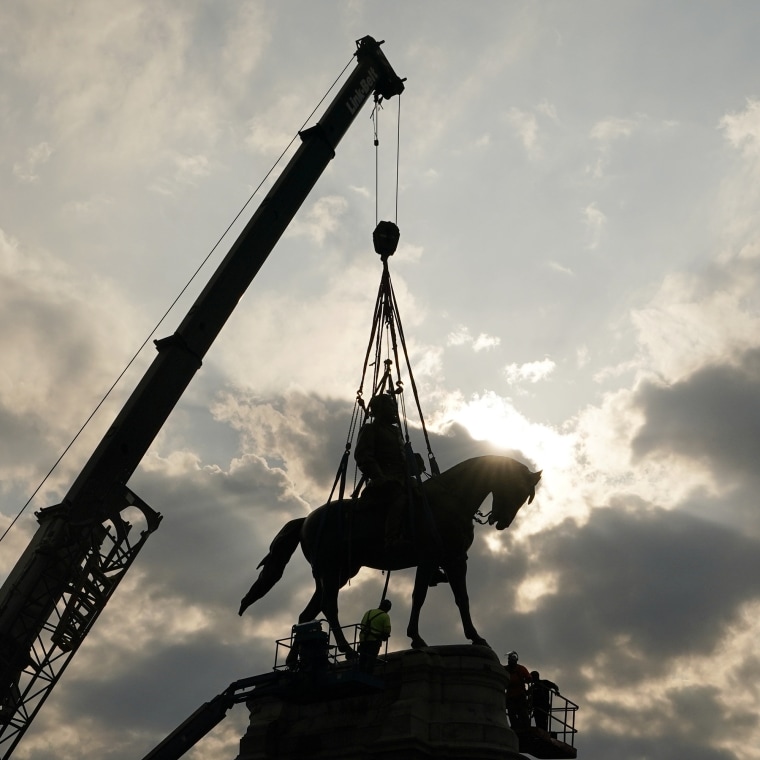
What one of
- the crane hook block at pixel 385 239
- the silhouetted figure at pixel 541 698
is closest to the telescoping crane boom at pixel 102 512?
the crane hook block at pixel 385 239

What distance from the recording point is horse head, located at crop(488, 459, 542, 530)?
25984 mm

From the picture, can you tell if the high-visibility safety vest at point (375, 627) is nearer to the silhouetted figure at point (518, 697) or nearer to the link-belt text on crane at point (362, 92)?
the silhouetted figure at point (518, 697)

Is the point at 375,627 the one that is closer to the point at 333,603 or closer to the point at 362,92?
the point at 333,603

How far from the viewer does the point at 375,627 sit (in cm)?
2405

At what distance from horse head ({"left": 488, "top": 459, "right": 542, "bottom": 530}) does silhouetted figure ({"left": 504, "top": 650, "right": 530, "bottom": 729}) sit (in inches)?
129

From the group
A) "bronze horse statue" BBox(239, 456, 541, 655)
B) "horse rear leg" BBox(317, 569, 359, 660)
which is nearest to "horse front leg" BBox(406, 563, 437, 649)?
"bronze horse statue" BBox(239, 456, 541, 655)

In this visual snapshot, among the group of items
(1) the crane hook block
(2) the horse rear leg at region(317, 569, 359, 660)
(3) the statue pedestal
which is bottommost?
(3) the statue pedestal

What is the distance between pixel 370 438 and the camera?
89.3 ft

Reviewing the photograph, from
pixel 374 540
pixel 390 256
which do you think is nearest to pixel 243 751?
pixel 374 540

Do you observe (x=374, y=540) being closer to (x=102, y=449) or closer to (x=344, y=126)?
(x=102, y=449)

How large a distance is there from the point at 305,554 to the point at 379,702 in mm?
4532

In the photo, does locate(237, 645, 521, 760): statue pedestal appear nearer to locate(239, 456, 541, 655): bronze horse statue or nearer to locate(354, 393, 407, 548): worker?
locate(239, 456, 541, 655): bronze horse statue

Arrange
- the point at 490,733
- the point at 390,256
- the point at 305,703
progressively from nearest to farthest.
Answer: the point at 490,733
the point at 305,703
the point at 390,256

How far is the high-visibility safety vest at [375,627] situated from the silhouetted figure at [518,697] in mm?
3076
